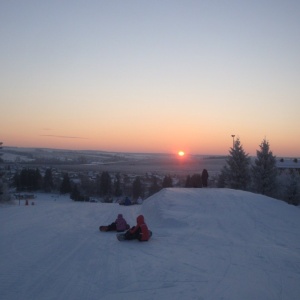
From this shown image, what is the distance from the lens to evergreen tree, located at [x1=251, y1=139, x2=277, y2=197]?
123 ft

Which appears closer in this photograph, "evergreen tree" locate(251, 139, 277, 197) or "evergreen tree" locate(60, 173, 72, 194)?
"evergreen tree" locate(251, 139, 277, 197)

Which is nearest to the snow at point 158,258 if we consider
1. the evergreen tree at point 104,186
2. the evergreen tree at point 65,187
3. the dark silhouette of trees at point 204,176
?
the dark silhouette of trees at point 204,176

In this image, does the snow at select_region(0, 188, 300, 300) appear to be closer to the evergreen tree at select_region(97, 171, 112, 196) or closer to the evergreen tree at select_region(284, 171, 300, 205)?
the evergreen tree at select_region(284, 171, 300, 205)

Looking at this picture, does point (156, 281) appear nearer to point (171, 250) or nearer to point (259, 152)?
point (171, 250)

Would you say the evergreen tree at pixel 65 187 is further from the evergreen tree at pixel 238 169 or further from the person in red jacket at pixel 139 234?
the person in red jacket at pixel 139 234

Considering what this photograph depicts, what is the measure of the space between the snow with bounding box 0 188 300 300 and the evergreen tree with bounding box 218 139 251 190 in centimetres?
2047

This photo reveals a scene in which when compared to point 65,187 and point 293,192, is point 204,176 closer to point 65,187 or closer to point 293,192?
point 293,192

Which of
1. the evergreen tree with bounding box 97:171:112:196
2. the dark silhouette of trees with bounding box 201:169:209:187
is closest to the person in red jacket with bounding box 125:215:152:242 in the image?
the dark silhouette of trees with bounding box 201:169:209:187

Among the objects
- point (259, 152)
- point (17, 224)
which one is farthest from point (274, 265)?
point (259, 152)

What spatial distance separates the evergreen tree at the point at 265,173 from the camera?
37.4 metres

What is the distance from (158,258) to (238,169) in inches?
1205

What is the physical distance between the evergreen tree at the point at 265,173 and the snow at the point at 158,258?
64.9ft

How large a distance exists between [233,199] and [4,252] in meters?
15.1

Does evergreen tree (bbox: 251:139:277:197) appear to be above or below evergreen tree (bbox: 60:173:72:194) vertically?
above
